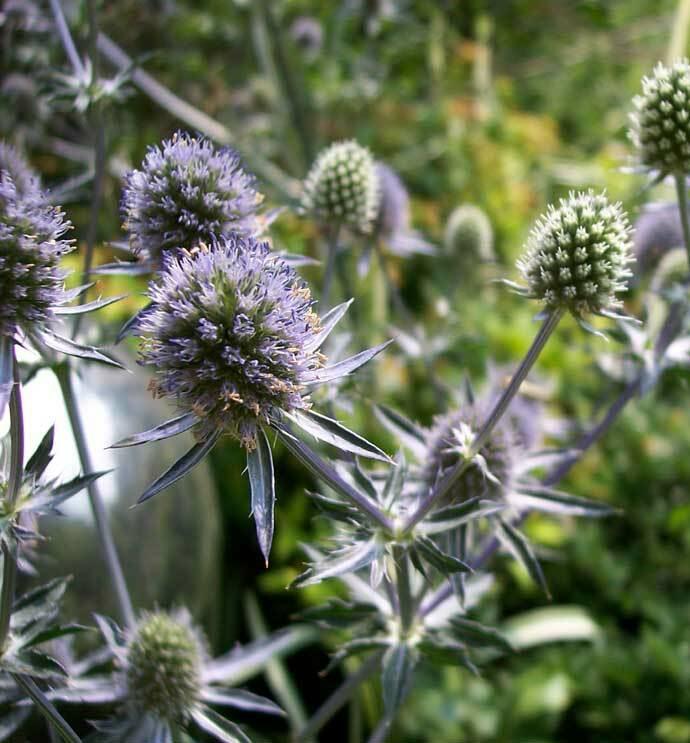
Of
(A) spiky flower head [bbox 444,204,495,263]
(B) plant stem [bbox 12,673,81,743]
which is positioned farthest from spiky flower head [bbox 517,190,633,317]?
(A) spiky flower head [bbox 444,204,495,263]

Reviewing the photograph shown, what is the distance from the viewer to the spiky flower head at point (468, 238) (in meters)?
1.87

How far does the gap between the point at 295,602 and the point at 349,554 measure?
1422 millimetres

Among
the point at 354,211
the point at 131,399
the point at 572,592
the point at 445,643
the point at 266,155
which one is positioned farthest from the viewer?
the point at 266,155

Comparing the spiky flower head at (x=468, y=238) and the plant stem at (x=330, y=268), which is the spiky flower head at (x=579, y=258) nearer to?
the plant stem at (x=330, y=268)

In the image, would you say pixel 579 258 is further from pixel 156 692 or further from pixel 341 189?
pixel 156 692

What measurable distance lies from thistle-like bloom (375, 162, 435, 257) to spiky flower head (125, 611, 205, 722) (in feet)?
2.78

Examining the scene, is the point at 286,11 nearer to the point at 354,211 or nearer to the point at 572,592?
the point at 354,211

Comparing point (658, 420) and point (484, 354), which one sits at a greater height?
point (484, 354)

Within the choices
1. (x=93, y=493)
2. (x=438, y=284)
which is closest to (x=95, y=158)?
(x=93, y=493)

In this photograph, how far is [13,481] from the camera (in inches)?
32.5

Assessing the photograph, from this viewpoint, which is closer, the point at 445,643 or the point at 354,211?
the point at 445,643

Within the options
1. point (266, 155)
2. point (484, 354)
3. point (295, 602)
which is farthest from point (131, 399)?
point (266, 155)

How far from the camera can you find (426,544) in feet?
2.88

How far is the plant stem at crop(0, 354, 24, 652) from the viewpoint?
0.79 meters
